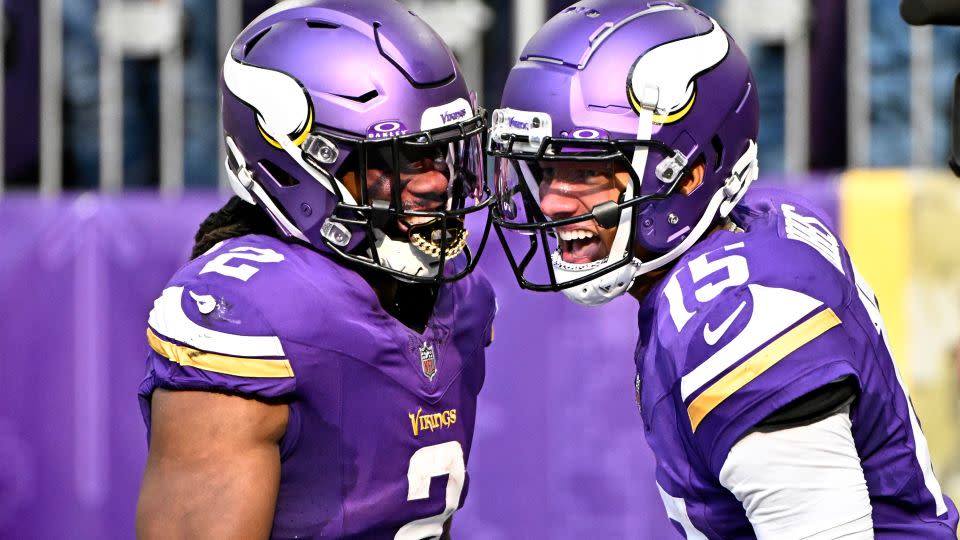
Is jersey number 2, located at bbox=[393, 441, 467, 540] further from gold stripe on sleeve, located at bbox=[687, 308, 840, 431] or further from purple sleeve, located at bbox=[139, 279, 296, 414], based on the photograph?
gold stripe on sleeve, located at bbox=[687, 308, 840, 431]

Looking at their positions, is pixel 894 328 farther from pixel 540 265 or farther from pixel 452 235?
pixel 452 235

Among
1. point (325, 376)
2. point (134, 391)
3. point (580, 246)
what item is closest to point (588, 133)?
point (580, 246)

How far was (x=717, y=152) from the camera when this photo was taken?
283 centimetres

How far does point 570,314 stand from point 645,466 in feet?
1.49

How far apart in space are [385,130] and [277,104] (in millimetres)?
201

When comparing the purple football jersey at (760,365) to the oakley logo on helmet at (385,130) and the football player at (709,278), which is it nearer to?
the football player at (709,278)

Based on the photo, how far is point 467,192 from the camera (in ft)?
9.67

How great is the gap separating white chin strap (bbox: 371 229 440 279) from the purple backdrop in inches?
53.1

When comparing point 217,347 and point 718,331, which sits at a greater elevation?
point 718,331

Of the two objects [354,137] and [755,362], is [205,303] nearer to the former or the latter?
[354,137]

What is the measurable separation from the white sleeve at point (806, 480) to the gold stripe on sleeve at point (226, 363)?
758 millimetres

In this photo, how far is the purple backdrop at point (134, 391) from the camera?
4195mm

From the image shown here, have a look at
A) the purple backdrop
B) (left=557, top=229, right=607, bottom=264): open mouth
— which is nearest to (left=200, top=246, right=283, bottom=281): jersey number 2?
(left=557, top=229, right=607, bottom=264): open mouth

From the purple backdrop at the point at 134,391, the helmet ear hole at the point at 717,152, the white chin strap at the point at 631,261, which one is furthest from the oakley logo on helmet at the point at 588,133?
the purple backdrop at the point at 134,391
